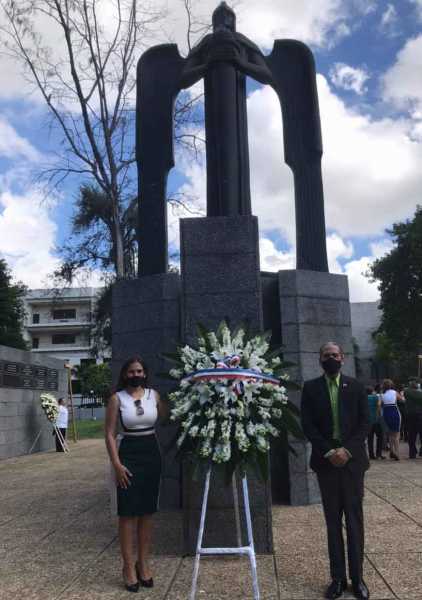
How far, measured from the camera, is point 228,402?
14.4 feet

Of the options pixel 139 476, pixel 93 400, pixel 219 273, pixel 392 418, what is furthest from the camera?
pixel 93 400

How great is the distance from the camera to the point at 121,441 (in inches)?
184

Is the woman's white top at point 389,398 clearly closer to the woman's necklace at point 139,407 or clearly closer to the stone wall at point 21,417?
the woman's necklace at point 139,407

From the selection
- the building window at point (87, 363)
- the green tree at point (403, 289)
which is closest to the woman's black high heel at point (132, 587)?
the green tree at point (403, 289)

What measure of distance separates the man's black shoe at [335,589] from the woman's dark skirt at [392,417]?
8594 mm

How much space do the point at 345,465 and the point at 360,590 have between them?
84cm

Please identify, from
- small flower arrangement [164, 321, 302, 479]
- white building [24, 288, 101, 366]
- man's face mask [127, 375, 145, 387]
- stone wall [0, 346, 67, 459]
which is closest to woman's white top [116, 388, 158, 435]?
man's face mask [127, 375, 145, 387]

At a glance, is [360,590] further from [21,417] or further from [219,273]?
[21,417]

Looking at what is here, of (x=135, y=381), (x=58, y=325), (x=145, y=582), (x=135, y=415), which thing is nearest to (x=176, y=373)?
(x=135, y=381)

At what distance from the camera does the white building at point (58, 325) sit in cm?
6278

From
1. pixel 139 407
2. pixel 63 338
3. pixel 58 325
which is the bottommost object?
pixel 139 407

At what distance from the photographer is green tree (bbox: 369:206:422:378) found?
3212 cm

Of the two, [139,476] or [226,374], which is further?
[139,476]

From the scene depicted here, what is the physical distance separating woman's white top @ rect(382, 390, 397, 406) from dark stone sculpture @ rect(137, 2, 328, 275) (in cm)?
526
